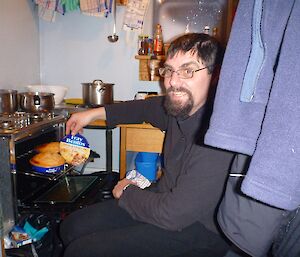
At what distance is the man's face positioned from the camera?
1047 mm

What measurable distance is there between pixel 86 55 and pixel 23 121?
3.83ft

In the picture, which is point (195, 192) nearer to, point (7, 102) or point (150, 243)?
point (150, 243)

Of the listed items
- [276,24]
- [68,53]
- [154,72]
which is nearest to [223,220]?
[276,24]

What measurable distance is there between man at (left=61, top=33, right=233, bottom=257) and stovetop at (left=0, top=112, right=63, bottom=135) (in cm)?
42

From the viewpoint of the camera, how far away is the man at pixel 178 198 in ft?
3.02

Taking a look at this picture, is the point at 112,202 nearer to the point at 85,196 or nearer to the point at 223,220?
the point at 85,196

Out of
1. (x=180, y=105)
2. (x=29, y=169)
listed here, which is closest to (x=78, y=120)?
(x=29, y=169)

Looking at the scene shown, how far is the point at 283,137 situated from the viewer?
0.44 meters

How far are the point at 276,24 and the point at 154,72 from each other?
5.28 ft

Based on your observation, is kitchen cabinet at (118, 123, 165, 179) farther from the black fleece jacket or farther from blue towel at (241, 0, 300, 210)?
blue towel at (241, 0, 300, 210)

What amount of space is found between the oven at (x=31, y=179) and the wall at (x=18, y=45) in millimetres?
658

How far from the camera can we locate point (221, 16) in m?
2.03

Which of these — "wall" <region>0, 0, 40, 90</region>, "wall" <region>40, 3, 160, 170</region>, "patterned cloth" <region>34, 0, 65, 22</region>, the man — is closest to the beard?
the man

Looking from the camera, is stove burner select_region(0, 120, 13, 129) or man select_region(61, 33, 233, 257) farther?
stove burner select_region(0, 120, 13, 129)
